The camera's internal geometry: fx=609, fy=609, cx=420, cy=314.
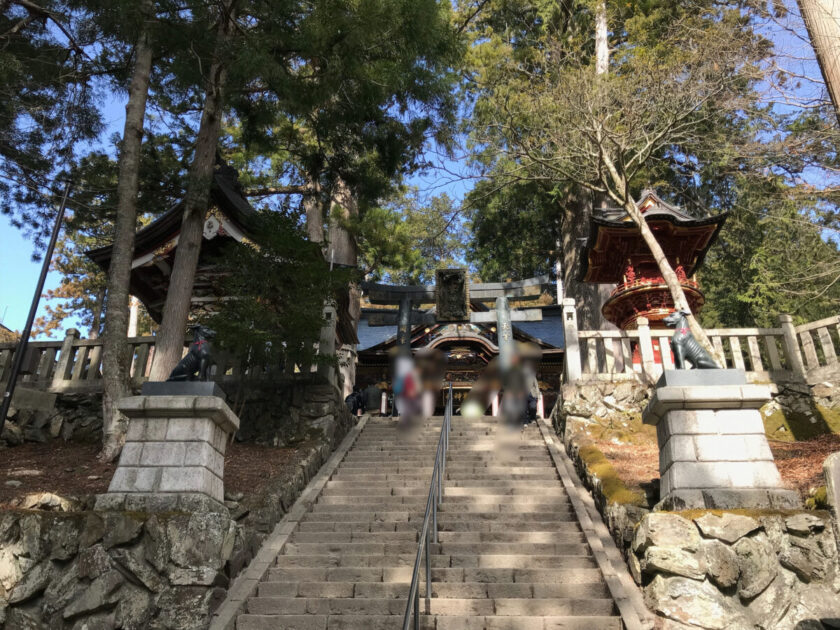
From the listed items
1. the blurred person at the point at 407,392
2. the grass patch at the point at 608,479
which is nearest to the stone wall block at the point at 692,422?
the grass patch at the point at 608,479

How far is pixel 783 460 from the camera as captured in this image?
7902 millimetres

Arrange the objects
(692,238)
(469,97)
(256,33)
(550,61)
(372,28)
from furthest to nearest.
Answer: (469,97) < (550,61) < (692,238) < (256,33) < (372,28)

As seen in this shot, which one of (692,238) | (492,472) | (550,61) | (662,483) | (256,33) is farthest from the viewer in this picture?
(550,61)

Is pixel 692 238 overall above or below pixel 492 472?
above

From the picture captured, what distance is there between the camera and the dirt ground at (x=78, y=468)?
24.2 feet

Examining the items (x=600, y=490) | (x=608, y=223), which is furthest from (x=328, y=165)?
(x=600, y=490)

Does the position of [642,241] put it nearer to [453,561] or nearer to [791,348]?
[791,348]

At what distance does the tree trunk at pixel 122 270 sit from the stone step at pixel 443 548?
3.37m

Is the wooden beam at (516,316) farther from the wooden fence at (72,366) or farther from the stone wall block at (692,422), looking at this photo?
the stone wall block at (692,422)

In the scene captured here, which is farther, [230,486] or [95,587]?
[230,486]

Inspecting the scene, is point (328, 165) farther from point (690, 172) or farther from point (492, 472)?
point (690, 172)

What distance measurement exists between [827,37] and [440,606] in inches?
339

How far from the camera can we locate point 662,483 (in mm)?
6371

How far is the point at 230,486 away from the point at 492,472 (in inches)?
151
